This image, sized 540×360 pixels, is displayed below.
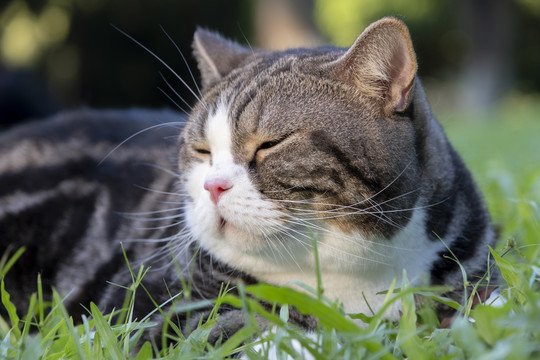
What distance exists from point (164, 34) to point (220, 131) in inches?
436

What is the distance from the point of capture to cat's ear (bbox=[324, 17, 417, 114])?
58.5 inches

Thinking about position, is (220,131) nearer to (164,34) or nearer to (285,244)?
(285,244)

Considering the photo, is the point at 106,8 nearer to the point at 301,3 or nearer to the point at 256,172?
the point at 301,3

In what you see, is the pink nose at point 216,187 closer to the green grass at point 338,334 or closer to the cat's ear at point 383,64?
the green grass at point 338,334

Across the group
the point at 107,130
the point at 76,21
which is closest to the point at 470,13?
the point at 76,21

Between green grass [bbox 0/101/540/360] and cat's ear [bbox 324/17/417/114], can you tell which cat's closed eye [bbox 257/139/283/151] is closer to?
cat's ear [bbox 324/17/417/114]

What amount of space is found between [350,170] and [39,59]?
40.2ft

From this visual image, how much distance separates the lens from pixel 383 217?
149cm

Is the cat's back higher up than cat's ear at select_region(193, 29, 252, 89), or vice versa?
cat's ear at select_region(193, 29, 252, 89)

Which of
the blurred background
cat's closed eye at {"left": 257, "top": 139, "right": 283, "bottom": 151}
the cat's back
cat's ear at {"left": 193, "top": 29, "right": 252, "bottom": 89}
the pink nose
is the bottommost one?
the blurred background

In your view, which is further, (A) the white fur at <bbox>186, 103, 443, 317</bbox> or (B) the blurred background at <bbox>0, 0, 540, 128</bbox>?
(B) the blurred background at <bbox>0, 0, 540, 128</bbox>

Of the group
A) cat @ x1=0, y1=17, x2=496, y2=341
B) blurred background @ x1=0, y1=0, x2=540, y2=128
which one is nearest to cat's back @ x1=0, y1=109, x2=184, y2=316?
cat @ x1=0, y1=17, x2=496, y2=341

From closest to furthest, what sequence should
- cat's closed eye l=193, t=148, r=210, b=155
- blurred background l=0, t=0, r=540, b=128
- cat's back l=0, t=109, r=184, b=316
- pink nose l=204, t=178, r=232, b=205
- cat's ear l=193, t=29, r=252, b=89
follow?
pink nose l=204, t=178, r=232, b=205
cat's closed eye l=193, t=148, r=210, b=155
cat's ear l=193, t=29, r=252, b=89
cat's back l=0, t=109, r=184, b=316
blurred background l=0, t=0, r=540, b=128

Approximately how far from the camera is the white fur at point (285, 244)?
1.45m
